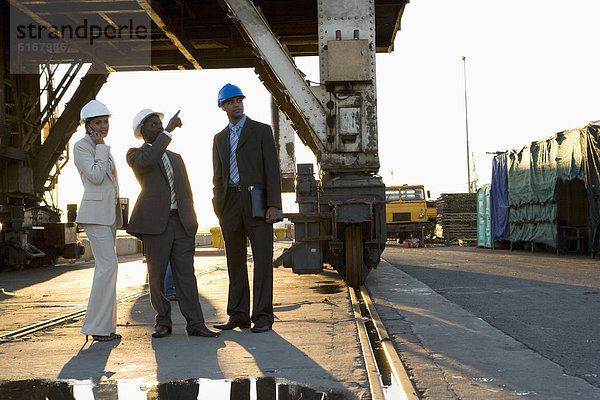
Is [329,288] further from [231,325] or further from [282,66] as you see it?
[231,325]

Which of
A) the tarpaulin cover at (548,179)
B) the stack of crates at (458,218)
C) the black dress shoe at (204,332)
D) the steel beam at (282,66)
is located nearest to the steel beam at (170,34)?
the steel beam at (282,66)

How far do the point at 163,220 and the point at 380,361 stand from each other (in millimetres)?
2095

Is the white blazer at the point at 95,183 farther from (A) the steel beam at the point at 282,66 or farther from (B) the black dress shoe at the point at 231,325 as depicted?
(A) the steel beam at the point at 282,66

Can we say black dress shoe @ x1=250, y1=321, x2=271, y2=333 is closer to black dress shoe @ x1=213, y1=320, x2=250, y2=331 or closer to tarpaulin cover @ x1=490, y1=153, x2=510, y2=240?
black dress shoe @ x1=213, y1=320, x2=250, y2=331

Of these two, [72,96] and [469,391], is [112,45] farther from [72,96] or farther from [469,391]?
[469,391]

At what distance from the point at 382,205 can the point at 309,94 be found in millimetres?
1883

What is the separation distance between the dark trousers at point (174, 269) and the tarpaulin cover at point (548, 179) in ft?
45.6

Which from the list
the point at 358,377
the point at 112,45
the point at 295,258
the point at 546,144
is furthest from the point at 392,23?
the point at 358,377

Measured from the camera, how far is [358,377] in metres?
3.51

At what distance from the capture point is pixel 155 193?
5.22 m

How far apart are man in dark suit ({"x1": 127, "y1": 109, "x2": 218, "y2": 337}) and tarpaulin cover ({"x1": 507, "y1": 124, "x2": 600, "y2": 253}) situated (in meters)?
13.9

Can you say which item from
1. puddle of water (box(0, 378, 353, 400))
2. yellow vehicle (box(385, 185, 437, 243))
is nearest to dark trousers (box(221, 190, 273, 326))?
puddle of water (box(0, 378, 353, 400))

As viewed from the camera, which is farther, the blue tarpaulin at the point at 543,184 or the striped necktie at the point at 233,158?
the blue tarpaulin at the point at 543,184

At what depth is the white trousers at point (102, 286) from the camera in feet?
16.3
